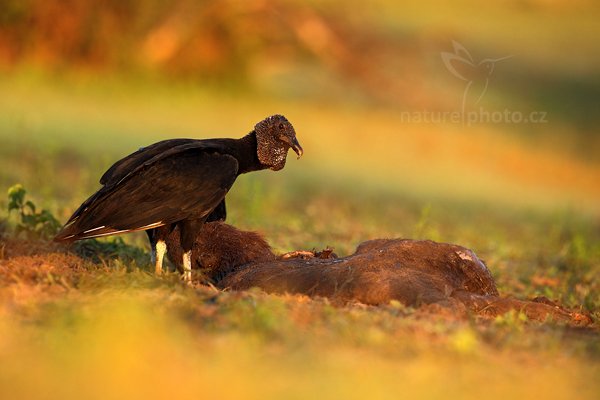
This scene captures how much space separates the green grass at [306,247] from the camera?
13.6 feet

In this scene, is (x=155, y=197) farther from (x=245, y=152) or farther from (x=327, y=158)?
(x=327, y=158)

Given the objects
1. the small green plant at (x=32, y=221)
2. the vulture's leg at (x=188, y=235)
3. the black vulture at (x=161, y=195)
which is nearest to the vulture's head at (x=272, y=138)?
the black vulture at (x=161, y=195)

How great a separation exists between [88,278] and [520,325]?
2.47 m

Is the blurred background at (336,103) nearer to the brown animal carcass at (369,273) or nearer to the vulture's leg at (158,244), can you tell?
the brown animal carcass at (369,273)

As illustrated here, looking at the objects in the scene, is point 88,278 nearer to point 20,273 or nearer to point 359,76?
point 20,273

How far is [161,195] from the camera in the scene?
21.5 ft

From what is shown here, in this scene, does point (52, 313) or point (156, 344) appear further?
point (52, 313)

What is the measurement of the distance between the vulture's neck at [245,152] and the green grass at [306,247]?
0.97 meters

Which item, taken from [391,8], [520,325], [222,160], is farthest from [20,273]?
[391,8]

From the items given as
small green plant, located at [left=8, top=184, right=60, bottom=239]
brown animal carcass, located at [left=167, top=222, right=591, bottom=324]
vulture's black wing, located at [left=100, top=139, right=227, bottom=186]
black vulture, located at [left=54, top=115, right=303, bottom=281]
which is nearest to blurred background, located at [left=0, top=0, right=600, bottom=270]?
small green plant, located at [left=8, top=184, right=60, bottom=239]

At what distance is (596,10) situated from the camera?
28.6 metres

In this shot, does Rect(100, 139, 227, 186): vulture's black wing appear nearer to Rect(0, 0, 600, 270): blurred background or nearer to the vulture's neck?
the vulture's neck

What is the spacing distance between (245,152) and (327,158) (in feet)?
34.6

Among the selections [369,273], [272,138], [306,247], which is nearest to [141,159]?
[272,138]
